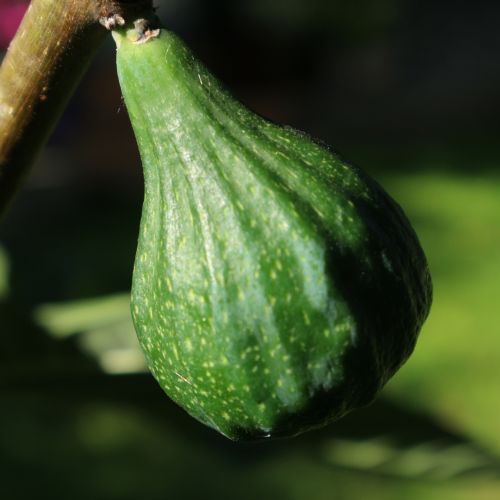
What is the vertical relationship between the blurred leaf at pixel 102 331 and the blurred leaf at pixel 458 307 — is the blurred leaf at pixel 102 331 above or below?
above

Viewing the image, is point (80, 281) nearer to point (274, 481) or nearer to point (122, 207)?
point (274, 481)

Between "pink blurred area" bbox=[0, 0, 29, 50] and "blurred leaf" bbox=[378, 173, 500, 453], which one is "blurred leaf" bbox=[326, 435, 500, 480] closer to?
"blurred leaf" bbox=[378, 173, 500, 453]

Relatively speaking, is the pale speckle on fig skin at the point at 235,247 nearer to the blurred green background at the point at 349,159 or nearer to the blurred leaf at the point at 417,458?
the blurred green background at the point at 349,159

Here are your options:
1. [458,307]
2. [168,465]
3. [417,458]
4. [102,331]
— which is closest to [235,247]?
[102,331]

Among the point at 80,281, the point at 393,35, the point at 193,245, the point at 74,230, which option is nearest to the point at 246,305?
the point at 193,245

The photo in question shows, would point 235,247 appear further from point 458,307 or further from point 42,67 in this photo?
point 458,307

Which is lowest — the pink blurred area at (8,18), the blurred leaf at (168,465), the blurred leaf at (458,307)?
the blurred leaf at (458,307)

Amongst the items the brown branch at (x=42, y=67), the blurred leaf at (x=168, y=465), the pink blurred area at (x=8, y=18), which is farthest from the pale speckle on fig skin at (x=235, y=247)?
the pink blurred area at (x=8, y=18)
